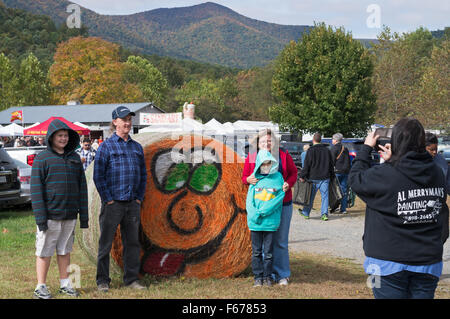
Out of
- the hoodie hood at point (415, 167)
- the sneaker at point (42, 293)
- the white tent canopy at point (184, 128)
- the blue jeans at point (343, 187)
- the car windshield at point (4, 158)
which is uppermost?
the white tent canopy at point (184, 128)

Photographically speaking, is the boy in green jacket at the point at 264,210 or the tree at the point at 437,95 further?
the tree at the point at 437,95

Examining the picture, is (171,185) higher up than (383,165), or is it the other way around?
(383,165)

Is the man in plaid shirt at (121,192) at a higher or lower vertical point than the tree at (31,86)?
lower

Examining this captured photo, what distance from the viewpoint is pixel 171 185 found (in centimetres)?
604

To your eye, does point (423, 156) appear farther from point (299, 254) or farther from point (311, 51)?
point (311, 51)

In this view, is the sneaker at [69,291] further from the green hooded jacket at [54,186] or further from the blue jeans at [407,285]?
the blue jeans at [407,285]

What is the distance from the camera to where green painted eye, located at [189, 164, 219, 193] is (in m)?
6.14

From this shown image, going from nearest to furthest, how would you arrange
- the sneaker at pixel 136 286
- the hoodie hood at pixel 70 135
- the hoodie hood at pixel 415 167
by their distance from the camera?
the hoodie hood at pixel 415 167, the hoodie hood at pixel 70 135, the sneaker at pixel 136 286

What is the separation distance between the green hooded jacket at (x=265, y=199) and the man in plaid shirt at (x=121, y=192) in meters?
1.19

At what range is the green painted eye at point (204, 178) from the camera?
614 cm

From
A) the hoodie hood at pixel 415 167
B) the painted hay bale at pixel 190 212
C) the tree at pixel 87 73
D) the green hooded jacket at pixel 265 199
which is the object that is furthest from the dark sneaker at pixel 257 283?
the tree at pixel 87 73

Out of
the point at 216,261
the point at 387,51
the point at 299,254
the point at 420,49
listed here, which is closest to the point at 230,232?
the point at 216,261

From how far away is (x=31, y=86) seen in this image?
6225cm

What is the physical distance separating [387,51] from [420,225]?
4224 cm
